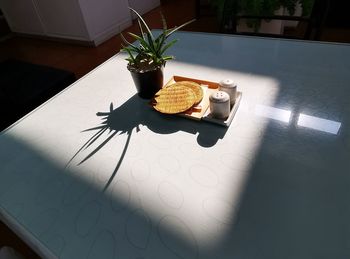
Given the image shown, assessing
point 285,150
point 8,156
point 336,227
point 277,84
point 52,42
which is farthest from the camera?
point 52,42

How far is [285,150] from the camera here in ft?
2.10

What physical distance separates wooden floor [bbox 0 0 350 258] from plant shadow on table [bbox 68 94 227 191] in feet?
5.92

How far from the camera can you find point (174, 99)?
2.71 ft

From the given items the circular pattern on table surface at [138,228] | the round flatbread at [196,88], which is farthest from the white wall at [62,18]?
the circular pattern on table surface at [138,228]

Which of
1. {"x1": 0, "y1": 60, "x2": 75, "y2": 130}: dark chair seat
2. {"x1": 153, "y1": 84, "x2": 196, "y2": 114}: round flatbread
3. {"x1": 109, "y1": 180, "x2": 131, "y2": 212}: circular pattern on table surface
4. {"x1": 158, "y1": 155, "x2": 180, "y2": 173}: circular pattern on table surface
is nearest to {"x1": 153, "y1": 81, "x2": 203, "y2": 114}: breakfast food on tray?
{"x1": 153, "y1": 84, "x2": 196, "y2": 114}: round flatbread

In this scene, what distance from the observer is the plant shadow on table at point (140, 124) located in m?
0.71

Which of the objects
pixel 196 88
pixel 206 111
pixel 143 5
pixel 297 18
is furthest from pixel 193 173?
pixel 143 5

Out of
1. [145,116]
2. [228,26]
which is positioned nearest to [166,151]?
[145,116]

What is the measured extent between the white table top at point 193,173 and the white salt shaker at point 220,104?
0.04 m

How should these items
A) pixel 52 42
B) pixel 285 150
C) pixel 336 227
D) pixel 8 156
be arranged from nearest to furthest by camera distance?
1. pixel 336 227
2. pixel 285 150
3. pixel 8 156
4. pixel 52 42

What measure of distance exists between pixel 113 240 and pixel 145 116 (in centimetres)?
41

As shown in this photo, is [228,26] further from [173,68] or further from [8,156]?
[8,156]

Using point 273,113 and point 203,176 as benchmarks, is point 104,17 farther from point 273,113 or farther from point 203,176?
point 203,176

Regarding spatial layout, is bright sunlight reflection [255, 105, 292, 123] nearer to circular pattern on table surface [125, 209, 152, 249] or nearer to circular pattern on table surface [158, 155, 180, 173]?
circular pattern on table surface [158, 155, 180, 173]
